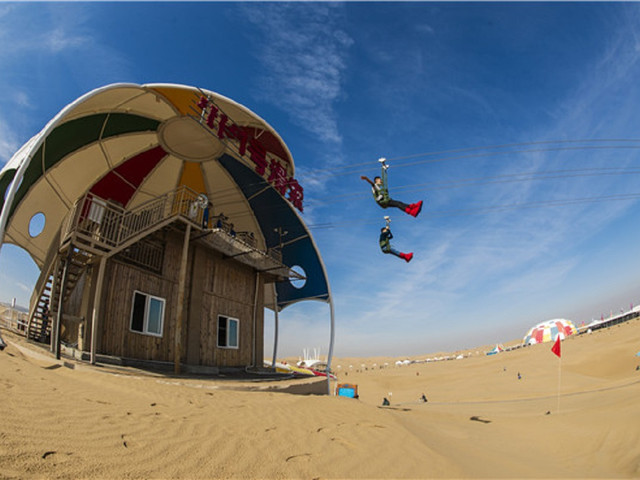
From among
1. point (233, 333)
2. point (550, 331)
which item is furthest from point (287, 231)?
point (550, 331)

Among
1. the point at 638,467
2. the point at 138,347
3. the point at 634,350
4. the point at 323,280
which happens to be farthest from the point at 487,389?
the point at 138,347

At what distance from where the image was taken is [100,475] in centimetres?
305

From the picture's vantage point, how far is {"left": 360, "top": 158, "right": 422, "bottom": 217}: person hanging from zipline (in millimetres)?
10914

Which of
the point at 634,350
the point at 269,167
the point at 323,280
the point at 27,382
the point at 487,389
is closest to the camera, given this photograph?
the point at 27,382

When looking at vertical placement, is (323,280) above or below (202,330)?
above

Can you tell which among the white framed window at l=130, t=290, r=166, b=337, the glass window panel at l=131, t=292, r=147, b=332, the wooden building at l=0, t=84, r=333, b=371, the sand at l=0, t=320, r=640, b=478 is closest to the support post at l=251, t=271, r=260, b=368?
the wooden building at l=0, t=84, r=333, b=371

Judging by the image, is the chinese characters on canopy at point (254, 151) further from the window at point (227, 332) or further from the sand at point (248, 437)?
the sand at point (248, 437)

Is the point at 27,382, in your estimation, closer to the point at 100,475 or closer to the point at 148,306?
the point at 100,475

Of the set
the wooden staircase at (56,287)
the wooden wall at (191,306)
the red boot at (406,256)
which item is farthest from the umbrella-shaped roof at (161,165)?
the red boot at (406,256)

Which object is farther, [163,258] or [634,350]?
[634,350]

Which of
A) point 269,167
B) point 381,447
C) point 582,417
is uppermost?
point 269,167

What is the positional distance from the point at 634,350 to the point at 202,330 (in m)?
44.4

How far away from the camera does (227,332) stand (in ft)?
59.0

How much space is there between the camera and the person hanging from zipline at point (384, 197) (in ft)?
35.8
